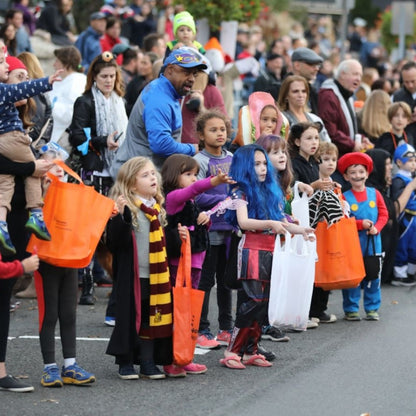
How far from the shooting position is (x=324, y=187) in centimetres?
910

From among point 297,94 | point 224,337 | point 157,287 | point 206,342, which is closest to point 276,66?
point 297,94

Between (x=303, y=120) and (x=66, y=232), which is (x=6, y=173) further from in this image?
(x=303, y=120)

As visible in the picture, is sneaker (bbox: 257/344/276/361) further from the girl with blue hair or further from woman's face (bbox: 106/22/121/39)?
woman's face (bbox: 106/22/121/39)

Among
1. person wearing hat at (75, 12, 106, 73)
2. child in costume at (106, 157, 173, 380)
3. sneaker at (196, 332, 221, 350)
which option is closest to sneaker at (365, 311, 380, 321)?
sneaker at (196, 332, 221, 350)

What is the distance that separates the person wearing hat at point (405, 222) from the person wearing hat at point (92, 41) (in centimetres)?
495

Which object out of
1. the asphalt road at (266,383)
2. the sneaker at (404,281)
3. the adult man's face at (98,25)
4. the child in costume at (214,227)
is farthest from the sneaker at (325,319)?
the adult man's face at (98,25)

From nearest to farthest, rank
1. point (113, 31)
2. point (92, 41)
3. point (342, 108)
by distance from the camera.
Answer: point (342, 108)
point (92, 41)
point (113, 31)

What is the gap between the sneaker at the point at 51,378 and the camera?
7.16m

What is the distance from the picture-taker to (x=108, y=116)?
10.3m

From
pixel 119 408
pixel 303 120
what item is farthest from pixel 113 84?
pixel 119 408

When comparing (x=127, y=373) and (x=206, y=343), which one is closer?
(x=127, y=373)

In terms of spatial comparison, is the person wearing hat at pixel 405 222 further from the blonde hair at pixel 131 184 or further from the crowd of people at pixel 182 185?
the blonde hair at pixel 131 184

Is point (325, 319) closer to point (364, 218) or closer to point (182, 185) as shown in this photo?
point (364, 218)

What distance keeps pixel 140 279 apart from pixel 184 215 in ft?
2.50
